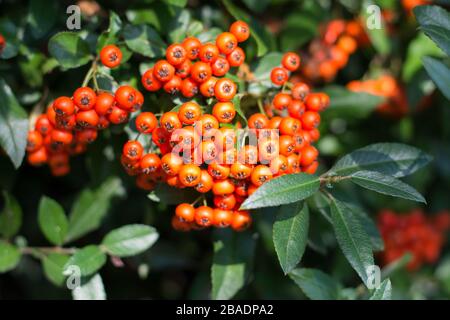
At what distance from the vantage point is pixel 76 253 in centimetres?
Answer: 281

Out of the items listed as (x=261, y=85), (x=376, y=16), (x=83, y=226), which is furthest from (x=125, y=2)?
(x=376, y=16)

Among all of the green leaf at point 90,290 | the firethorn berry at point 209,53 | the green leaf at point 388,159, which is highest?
the firethorn berry at point 209,53

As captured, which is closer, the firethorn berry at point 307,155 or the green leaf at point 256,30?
the firethorn berry at point 307,155

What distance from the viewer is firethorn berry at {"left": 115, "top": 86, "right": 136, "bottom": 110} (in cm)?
241

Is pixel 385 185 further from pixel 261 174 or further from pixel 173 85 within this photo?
pixel 173 85

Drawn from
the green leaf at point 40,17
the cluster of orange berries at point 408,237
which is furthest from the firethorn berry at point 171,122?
the cluster of orange berries at point 408,237

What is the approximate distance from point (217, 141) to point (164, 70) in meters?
0.44

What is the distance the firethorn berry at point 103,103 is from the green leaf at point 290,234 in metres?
0.90

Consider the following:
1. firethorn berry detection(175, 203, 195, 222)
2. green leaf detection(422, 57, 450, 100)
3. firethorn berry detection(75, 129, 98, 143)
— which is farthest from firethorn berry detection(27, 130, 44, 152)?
green leaf detection(422, 57, 450, 100)

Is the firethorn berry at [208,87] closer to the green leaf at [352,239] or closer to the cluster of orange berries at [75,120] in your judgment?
the cluster of orange berries at [75,120]

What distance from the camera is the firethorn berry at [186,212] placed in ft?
8.08

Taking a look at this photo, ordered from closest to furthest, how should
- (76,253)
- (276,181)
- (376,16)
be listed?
(276,181) < (76,253) < (376,16)
